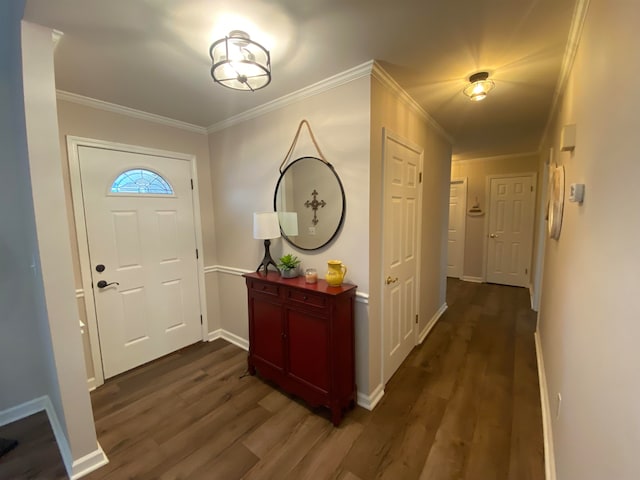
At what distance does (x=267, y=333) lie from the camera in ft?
7.49

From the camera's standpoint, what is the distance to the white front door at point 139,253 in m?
2.35

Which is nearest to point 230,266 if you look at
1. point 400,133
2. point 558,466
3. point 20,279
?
point 20,279

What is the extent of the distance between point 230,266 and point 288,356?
1.31 meters

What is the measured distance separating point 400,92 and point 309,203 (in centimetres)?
113

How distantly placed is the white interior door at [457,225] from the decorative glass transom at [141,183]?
4.85 metres

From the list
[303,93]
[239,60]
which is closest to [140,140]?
[303,93]

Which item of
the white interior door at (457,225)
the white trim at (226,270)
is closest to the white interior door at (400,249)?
the white trim at (226,270)

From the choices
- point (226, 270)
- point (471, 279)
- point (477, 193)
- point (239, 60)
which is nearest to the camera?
point (239, 60)

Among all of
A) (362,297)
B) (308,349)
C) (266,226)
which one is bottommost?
(308,349)

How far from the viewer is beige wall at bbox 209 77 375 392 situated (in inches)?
75.2

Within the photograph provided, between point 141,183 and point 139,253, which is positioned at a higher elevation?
point 141,183

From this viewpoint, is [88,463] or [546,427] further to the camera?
[546,427]

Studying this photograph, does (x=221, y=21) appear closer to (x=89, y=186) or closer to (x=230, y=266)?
(x=89, y=186)

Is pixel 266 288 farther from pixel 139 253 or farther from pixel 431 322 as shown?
pixel 431 322
